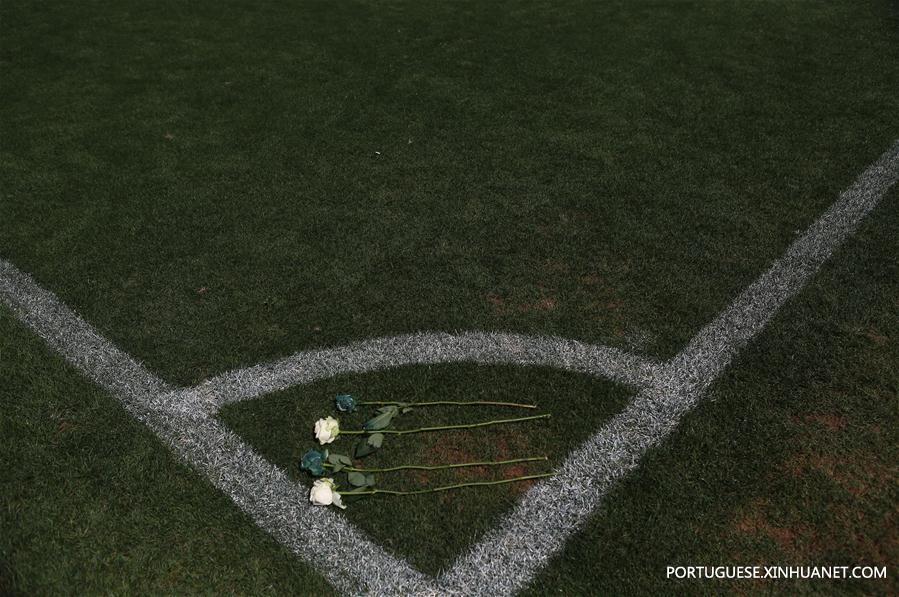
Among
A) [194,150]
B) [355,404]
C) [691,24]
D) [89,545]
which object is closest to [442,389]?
[355,404]

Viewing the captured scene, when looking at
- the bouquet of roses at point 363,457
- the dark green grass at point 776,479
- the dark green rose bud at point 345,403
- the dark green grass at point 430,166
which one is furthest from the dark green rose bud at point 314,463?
the dark green grass at point 776,479

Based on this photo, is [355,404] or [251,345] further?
[251,345]

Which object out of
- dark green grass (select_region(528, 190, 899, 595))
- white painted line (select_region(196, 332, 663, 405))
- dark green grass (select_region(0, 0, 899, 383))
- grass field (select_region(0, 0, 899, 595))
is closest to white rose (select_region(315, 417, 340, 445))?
grass field (select_region(0, 0, 899, 595))

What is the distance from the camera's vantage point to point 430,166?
13.7 ft

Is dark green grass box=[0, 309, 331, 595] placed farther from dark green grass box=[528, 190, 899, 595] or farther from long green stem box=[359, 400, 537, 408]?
dark green grass box=[528, 190, 899, 595]

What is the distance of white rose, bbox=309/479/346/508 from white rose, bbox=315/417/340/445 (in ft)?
0.55

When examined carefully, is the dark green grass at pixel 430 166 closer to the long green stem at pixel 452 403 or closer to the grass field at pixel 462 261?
the grass field at pixel 462 261

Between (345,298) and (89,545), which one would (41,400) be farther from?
(345,298)

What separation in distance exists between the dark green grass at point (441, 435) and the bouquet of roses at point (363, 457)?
0.07 feet

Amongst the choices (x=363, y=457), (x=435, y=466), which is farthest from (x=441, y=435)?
(x=363, y=457)

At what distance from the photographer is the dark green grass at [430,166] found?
3.09m

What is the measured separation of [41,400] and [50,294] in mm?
764

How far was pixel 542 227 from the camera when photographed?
3566mm

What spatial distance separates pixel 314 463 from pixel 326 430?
0.13 m
